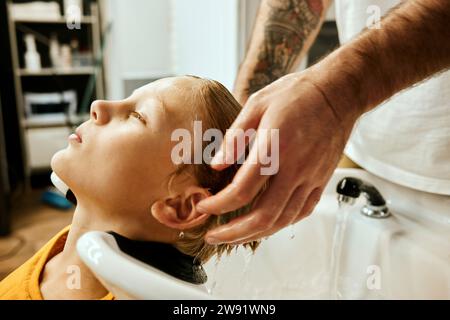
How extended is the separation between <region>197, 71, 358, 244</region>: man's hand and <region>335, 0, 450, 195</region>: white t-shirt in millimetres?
366

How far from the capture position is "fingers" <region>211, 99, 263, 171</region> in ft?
1.64

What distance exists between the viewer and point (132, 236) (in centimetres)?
63

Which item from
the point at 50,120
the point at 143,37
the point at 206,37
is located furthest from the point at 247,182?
the point at 50,120

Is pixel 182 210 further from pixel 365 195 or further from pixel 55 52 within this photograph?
pixel 55 52

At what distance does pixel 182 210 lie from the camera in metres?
0.65

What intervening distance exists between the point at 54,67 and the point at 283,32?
2389 mm

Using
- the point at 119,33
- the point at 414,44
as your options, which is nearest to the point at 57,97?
the point at 119,33

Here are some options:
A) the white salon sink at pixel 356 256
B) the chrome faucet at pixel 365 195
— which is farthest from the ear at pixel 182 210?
the chrome faucet at pixel 365 195

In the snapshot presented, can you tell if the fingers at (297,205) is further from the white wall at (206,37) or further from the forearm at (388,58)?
the white wall at (206,37)

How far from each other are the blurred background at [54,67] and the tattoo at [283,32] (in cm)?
92

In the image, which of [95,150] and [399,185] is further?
[399,185]

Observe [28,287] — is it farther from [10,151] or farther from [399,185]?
[10,151]

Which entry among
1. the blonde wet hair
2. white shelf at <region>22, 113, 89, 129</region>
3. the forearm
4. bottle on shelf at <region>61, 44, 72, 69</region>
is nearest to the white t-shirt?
the forearm
